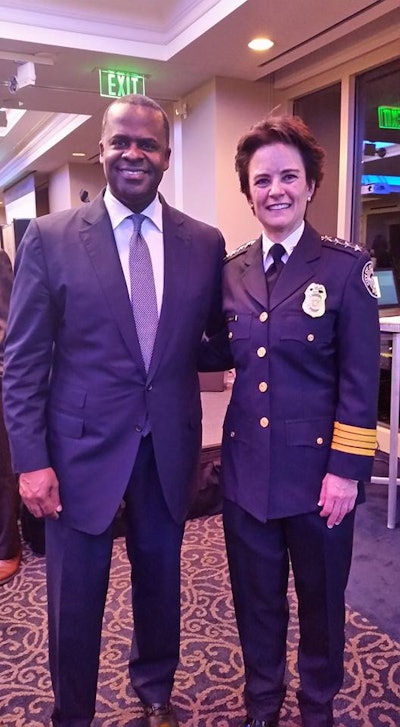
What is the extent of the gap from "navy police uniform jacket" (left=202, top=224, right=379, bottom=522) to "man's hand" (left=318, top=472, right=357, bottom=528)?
2 centimetres

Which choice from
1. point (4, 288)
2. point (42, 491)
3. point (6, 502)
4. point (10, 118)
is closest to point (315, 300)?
point (42, 491)

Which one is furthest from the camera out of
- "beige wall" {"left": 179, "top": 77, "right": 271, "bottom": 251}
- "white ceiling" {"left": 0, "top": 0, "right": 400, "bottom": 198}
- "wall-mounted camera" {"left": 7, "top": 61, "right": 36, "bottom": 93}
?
"beige wall" {"left": 179, "top": 77, "right": 271, "bottom": 251}

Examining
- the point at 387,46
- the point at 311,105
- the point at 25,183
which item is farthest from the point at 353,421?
the point at 25,183

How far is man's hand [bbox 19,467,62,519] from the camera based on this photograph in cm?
137

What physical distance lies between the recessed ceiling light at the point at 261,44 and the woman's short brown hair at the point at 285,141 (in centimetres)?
288

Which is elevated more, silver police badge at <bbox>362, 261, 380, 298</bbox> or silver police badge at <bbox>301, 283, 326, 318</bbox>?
silver police badge at <bbox>362, 261, 380, 298</bbox>

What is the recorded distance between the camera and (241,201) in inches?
191

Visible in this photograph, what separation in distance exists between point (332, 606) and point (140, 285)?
0.88m

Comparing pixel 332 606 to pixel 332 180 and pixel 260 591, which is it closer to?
pixel 260 591

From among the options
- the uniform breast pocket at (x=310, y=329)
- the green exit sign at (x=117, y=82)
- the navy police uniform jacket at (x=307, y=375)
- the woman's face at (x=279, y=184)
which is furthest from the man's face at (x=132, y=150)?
the green exit sign at (x=117, y=82)

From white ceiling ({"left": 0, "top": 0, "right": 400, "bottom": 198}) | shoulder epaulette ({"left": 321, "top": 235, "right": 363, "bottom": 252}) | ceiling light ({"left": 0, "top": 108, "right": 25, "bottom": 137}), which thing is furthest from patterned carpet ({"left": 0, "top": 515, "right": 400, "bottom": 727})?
ceiling light ({"left": 0, "top": 108, "right": 25, "bottom": 137})

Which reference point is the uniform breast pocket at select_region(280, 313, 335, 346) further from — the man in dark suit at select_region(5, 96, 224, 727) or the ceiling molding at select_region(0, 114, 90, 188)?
the ceiling molding at select_region(0, 114, 90, 188)

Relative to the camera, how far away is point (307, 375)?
1341 mm

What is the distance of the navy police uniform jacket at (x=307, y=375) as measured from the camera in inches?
51.5
